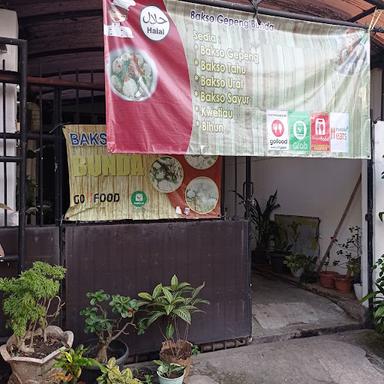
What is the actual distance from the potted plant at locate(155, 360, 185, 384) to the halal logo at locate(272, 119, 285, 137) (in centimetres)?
218

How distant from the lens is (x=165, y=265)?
12.9 ft

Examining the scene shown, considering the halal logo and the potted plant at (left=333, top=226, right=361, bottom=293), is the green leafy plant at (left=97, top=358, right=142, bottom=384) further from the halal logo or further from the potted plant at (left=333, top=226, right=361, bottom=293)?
the potted plant at (left=333, top=226, right=361, bottom=293)

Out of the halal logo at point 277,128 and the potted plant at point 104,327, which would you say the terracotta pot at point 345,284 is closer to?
the halal logo at point 277,128

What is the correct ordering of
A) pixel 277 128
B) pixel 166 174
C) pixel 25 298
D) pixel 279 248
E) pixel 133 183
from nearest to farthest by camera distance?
pixel 25 298 < pixel 277 128 < pixel 133 183 < pixel 166 174 < pixel 279 248

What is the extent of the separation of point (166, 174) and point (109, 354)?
1689 millimetres

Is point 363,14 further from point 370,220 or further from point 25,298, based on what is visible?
point 25,298

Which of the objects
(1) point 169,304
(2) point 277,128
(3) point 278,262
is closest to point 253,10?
(2) point 277,128

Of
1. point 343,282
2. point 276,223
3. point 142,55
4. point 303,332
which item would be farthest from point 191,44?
point 276,223

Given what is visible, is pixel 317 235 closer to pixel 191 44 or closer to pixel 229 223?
pixel 229 223

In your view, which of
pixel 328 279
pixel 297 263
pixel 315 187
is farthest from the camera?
pixel 315 187

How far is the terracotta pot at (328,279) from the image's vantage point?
5.94m

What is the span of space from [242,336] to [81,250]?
1909 millimetres

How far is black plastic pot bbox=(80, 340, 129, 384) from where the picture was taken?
3.17 meters

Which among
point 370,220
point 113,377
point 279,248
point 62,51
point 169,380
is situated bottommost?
point 169,380
